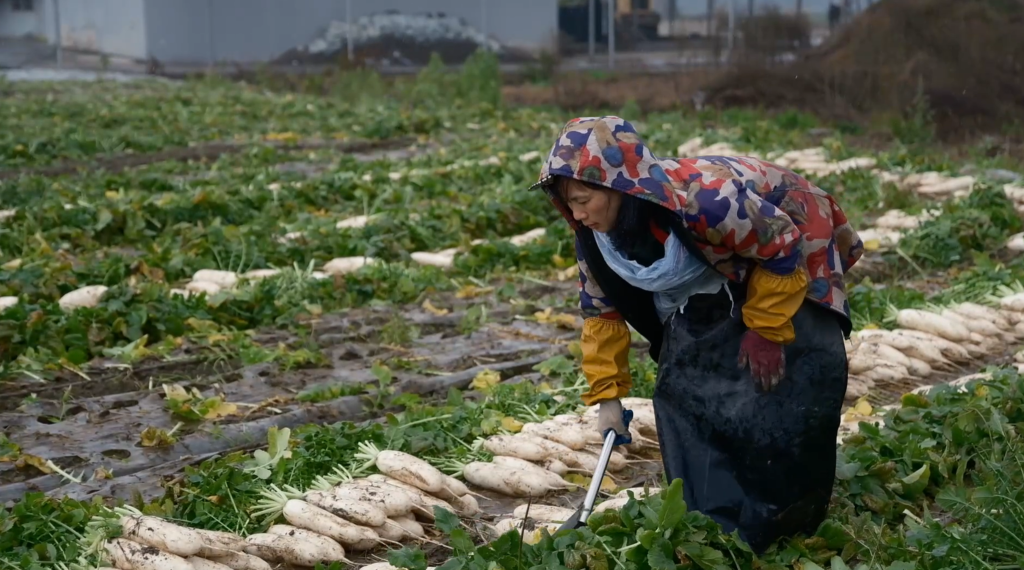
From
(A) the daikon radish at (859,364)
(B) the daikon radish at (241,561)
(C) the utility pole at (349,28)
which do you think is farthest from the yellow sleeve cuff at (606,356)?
(C) the utility pole at (349,28)

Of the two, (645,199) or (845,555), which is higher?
(645,199)

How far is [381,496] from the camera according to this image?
3941mm

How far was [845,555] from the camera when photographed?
353 centimetres

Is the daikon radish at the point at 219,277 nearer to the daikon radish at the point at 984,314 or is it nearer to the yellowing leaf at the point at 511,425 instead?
the yellowing leaf at the point at 511,425

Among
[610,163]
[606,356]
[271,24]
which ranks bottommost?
[606,356]

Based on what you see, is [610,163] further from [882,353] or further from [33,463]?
[882,353]

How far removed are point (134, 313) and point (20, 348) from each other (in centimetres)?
60

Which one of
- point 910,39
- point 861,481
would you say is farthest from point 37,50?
point 861,481

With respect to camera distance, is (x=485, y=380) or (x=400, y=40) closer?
(x=485, y=380)

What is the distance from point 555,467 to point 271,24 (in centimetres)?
2129

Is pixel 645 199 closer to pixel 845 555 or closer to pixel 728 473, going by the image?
pixel 728 473

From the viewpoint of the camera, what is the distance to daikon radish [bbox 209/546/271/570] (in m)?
3.63

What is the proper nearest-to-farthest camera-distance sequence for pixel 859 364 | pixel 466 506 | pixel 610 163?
1. pixel 610 163
2. pixel 466 506
3. pixel 859 364

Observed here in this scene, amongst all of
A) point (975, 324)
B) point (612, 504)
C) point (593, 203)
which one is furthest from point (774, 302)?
point (975, 324)
